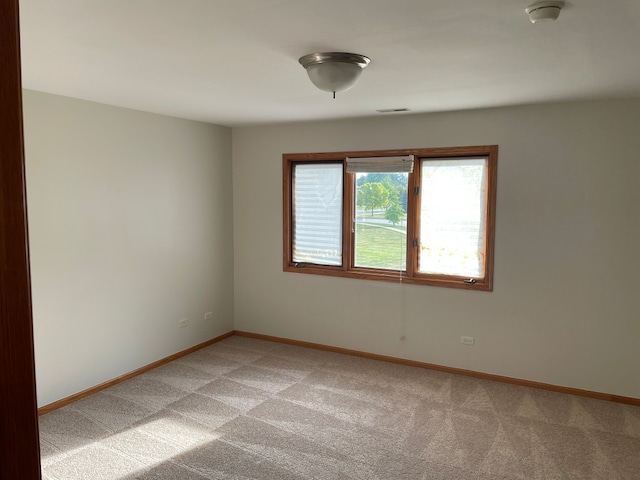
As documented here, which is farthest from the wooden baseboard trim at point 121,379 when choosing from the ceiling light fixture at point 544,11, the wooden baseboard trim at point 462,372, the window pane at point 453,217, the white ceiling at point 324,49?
the ceiling light fixture at point 544,11

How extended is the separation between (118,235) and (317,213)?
2.02m

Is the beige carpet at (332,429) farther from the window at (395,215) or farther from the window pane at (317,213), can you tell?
the window pane at (317,213)

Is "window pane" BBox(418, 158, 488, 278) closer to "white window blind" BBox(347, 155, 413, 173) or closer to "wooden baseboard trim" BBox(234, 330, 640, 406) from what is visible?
"white window blind" BBox(347, 155, 413, 173)

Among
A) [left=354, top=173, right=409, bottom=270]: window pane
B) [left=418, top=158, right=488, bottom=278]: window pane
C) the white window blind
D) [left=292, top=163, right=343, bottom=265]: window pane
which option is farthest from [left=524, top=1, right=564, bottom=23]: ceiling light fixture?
[left=292, top=163, right=343, bottom=265]: window pane

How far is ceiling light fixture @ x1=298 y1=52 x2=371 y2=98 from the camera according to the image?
239 centimetres

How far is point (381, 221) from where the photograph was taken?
466 cm

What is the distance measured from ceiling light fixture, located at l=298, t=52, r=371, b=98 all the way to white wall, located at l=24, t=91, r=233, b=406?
219 centimetres

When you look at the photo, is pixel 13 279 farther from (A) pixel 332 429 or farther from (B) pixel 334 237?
(B) pixel 334 237

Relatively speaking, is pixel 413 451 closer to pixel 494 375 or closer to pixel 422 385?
pixel 422 385

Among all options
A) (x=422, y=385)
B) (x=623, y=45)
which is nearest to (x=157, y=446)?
(x=422, y=385)

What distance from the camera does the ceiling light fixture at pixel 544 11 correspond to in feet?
5.62

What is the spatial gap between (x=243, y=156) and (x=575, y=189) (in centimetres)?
340

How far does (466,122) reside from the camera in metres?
4.11

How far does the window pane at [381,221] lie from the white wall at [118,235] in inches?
63.3
